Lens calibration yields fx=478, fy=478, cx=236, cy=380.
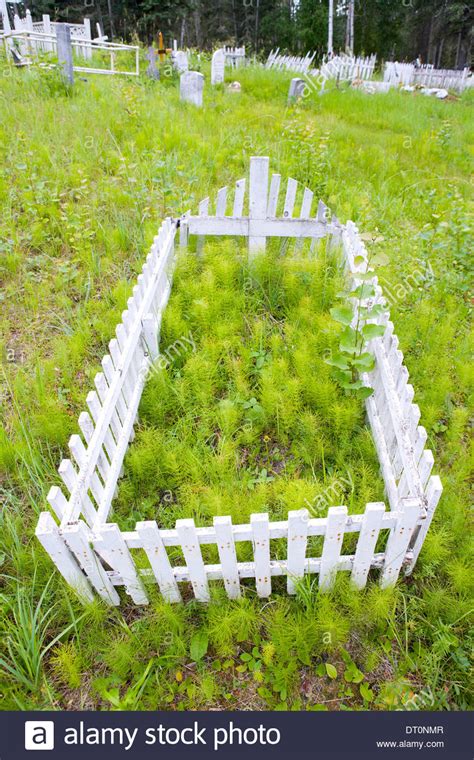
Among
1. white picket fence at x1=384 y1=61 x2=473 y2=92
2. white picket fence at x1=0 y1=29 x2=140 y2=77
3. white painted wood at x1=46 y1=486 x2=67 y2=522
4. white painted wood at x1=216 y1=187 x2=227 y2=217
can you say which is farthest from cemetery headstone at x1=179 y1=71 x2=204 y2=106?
white picket fence at x1=384 y1=61 x2=473 y2=92

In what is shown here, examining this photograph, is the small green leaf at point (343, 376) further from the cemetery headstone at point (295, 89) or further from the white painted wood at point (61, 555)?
the cemetery headstone at point (295, 89)

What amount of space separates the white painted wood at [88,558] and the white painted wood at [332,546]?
1085mm

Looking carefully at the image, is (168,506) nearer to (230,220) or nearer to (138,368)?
(138,368)

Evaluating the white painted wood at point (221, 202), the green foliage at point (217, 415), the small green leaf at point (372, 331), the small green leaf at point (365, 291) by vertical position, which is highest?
the white painted wood at point (221, 202)

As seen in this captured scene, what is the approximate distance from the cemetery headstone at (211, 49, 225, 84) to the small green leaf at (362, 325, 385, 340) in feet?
34.9

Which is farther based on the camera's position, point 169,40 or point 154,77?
point 169,40

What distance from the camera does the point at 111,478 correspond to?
9.02 ft

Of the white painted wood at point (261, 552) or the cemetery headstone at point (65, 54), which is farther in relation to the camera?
the cemetery headstone at point (65, 54)

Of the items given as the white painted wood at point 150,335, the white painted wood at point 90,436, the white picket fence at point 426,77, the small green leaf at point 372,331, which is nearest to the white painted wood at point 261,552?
the white painted wood at point 90,436

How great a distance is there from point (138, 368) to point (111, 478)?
924 millimetres

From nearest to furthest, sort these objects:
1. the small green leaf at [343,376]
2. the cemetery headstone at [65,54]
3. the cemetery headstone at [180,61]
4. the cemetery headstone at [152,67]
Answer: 1. the small green leaf at [343,376]
2. the cemetery headstone at [65,54]
3. the cemetery headstone at [152,67]
4. the cemetery headstone at [180,61]

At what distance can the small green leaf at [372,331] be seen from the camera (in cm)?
310

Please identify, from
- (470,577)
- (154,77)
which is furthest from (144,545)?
(154,77)
